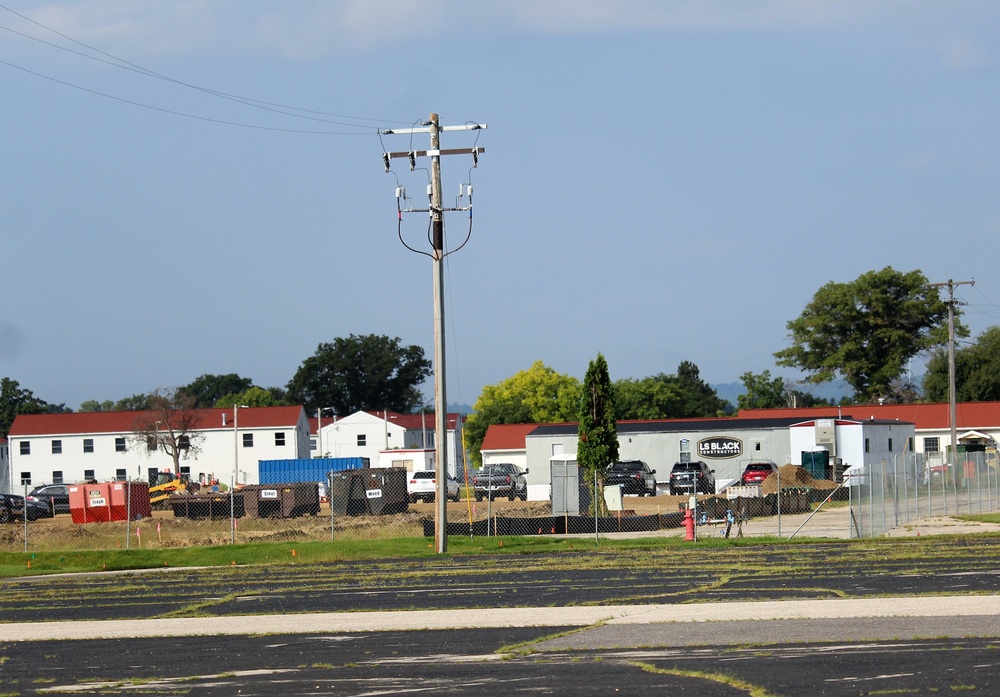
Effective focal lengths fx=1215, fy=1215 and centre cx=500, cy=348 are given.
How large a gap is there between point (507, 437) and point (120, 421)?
33.5 metres

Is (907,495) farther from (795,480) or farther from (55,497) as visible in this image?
(55,497)

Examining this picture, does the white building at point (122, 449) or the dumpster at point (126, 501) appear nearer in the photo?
the dumpster at point (126, 501)

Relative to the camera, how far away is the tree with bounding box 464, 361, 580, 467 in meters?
114

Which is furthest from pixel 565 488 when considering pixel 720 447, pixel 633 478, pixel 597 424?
pixel 720 447

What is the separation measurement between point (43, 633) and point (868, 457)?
54110 mm

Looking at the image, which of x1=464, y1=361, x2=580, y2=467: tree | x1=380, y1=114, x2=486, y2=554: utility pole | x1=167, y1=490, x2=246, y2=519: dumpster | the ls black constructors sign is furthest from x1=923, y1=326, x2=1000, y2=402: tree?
x1=380, y1=114, x2=486, y2=554: utility pole

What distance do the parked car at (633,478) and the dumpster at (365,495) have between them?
951cm

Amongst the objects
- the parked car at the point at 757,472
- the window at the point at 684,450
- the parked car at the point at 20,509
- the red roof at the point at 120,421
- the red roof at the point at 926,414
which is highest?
the red roof at the point at 120,421

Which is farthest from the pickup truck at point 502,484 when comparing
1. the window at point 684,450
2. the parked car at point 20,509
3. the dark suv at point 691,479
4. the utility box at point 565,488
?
the parked car at point 20,509

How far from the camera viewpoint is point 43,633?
17.5 meters

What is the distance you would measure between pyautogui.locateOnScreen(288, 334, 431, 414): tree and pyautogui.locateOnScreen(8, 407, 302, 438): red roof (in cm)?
5759

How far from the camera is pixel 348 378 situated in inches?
6201

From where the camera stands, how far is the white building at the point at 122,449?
318ft

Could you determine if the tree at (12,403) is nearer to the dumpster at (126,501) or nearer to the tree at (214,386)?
the tree at (214,386)
